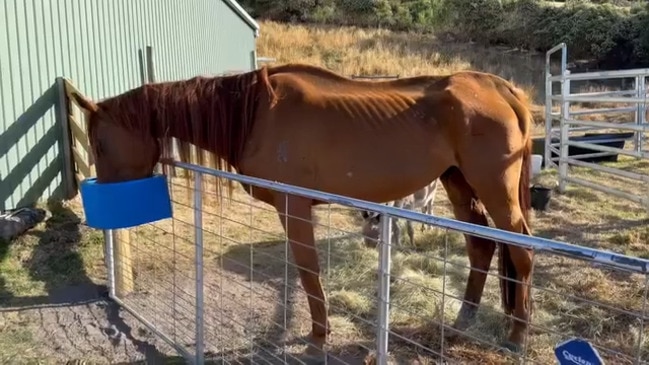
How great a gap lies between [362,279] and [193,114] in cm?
208

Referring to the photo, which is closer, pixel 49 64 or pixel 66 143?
pixel 49 64

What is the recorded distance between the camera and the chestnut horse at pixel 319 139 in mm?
3809

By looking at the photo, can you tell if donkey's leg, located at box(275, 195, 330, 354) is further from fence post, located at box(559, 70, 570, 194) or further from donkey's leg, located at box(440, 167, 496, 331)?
fence post, located at box(559, 70, 570, 194)

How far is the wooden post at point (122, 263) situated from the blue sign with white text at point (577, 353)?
143 inches

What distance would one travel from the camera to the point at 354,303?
457 cm

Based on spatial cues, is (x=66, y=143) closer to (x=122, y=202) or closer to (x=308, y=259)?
(x=122, y=202)

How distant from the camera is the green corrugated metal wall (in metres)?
5.46

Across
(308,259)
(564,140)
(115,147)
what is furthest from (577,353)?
(564,140)

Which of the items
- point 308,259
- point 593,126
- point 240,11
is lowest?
point 308,259

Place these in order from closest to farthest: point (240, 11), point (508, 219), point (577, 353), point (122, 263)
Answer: point (577, 353)
point (508, 219)
point (122, 263)
point (240, 11)

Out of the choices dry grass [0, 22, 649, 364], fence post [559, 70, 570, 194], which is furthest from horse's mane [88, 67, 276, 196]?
fence post [559, 70, 570, 194]

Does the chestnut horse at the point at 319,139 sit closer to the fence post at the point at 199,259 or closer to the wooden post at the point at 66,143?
the fence post at the point at 199,259

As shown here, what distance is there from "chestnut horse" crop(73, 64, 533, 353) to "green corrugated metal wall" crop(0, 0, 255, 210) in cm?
210

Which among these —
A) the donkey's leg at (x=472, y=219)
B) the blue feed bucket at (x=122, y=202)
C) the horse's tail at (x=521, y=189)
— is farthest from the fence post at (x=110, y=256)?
the horse's tail at (x=521, y=189)
